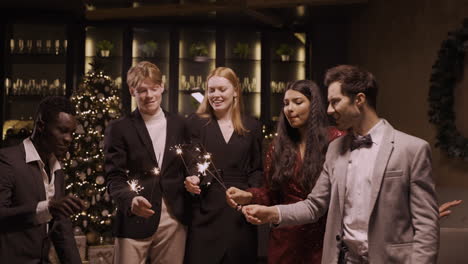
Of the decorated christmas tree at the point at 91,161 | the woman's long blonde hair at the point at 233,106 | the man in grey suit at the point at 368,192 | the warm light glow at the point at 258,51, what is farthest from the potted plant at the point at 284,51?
the man in grey suit at the point at 368,192

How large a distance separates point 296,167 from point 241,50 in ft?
19.1

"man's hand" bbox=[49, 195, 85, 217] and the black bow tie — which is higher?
the black bow tie

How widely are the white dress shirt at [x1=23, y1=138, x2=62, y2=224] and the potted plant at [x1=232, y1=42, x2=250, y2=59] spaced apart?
6423 mm

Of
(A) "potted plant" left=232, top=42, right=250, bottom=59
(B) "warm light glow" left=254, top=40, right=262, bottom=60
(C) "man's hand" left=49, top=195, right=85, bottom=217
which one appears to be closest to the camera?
(C) "man's hand" left=49, top=195, right=85, bottom=217

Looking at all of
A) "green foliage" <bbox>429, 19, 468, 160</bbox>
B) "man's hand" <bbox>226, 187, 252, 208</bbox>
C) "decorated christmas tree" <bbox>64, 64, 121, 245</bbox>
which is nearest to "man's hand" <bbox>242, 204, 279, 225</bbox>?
"man's hand" <bbox>226, 187, 252, 208</bbox>

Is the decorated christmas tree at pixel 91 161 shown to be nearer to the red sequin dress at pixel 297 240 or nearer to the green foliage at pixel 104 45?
the green foliage at pixel 104 45

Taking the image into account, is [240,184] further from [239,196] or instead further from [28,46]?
[28,46]

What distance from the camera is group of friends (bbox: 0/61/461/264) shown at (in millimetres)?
2230

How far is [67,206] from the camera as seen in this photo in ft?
6.97

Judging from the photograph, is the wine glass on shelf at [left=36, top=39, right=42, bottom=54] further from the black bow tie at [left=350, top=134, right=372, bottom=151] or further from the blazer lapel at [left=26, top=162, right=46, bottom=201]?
the black bow tie at [left=350, top=134, right=372, bottom=151]

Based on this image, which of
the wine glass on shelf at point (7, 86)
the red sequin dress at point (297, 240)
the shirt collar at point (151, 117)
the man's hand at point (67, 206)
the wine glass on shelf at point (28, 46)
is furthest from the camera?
the wine glass on shelf at point (28, 46)

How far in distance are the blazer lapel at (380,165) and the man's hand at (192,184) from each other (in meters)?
1.09

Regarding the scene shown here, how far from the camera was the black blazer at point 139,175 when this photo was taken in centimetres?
318

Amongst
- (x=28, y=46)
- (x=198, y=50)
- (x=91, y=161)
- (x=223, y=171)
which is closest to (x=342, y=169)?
(x=223, y=171)
